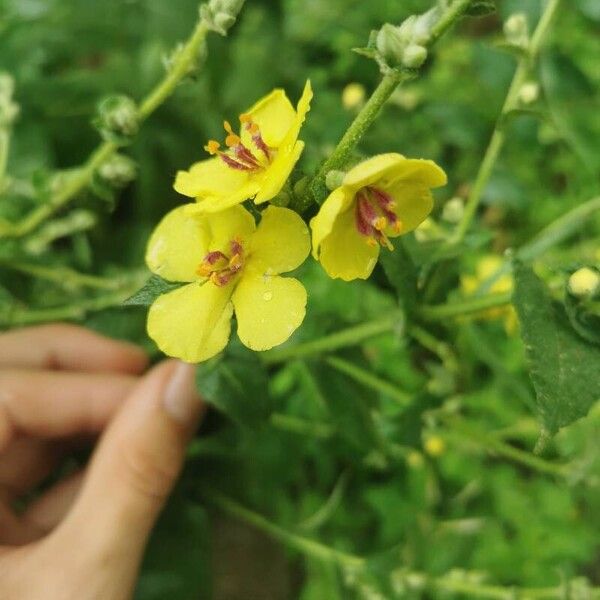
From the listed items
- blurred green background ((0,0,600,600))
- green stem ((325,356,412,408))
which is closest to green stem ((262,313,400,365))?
green stem ((325,356,412,408))

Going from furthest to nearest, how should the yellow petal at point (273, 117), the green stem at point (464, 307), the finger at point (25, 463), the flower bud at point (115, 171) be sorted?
the finger at point (25, 463), the flower bud at point (115, 171), the green stem at point (464, 307), the yellow petal at point (273, 117)

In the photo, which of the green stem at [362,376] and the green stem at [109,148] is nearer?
the green stem at [109,148]

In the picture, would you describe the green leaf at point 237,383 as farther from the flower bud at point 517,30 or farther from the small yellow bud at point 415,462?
the small yellow bud at point 415,462

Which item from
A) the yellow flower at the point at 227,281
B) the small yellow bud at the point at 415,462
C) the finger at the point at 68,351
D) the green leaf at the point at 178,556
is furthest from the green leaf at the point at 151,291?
the small yellow bud at the point at 415,462

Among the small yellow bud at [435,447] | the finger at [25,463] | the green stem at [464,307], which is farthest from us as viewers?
the small yellow bud at [435,447]

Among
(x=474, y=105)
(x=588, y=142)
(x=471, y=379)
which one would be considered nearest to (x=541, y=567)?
(x=471, y=379)

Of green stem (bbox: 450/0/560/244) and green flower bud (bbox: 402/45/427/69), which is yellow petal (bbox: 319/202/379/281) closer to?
green flower bud (bbox: 402/45/427/69)
